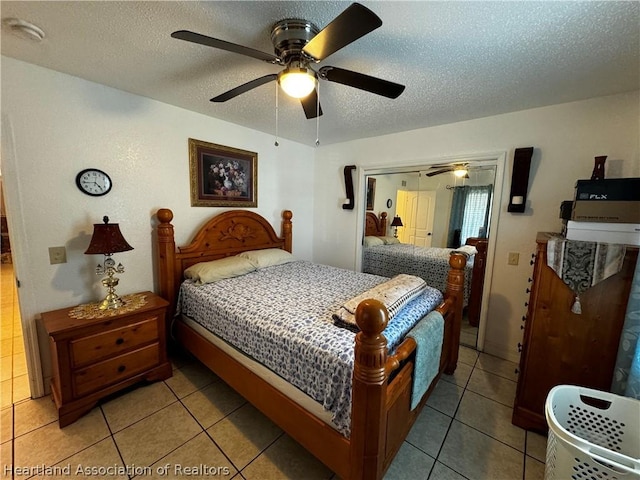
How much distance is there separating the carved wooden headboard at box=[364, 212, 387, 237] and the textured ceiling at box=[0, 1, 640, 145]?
1.46m

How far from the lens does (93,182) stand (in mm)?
2041

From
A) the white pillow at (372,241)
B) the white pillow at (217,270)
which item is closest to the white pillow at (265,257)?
the white pillow at (217,270)

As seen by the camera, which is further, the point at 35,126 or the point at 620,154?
the point at 620,154

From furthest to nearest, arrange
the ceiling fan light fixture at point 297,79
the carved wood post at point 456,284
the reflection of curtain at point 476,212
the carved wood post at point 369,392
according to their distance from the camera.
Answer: the reflection of curtain at point 476,212
the carved wood post at point 456,284
the ceiling fan light fixture at point 297,79
the carved wood post at point 369,392

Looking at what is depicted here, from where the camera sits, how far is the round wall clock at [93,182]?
1985 mm

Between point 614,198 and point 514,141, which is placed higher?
point 514,141

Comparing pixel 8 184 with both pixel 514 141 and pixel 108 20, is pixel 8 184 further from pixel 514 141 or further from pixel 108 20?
pixel 514 141

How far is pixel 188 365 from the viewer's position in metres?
2.38

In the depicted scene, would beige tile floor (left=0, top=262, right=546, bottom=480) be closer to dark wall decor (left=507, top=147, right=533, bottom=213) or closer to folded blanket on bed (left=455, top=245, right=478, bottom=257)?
folded blanket on bed (left=455, top=245, right=478, bottom=257)

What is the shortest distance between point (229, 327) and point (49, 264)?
1437 mm

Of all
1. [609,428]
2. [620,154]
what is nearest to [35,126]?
[609,428]

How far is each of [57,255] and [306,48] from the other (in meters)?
2.28

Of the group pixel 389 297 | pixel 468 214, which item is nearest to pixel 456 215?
pixel 468 214

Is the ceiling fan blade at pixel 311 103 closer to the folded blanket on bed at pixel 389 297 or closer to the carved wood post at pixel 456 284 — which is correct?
the folded blanket on bed at pixel 389 297
